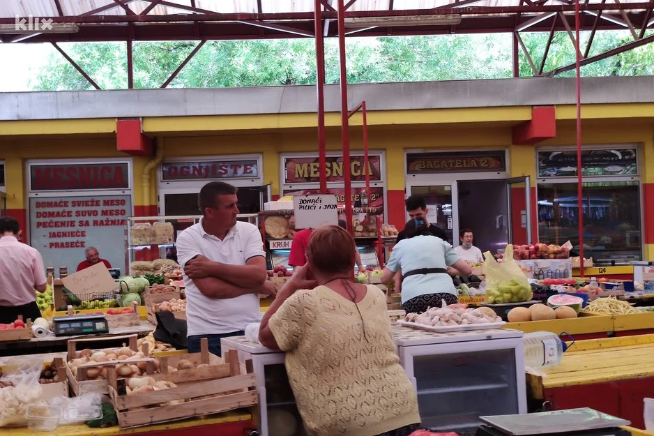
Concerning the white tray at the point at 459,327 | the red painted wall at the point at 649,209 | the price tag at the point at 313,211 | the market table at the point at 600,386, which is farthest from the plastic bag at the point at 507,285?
the red painted wall at the point at 649,209

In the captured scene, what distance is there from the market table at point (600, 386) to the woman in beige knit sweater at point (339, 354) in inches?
38.3

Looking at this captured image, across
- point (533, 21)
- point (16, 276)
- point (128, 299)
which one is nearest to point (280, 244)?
point (128, 299)

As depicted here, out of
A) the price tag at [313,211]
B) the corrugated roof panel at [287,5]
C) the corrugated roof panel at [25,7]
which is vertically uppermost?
the corrugated roof panel at [287,5]

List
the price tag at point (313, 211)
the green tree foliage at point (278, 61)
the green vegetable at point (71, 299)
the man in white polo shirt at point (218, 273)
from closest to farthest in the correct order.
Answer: the man in white polo shirt at point (218, 273) < the price tag at point (313, 211) < the green vegetable at point (71, 299) < the green tree foliage at point (278, 61)

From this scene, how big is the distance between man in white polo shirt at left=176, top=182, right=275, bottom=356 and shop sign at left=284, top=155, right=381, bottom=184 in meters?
9.46

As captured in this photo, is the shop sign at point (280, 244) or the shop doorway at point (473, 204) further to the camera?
the shop doorway at point (473, 204)

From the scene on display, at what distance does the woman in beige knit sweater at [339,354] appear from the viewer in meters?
3.17

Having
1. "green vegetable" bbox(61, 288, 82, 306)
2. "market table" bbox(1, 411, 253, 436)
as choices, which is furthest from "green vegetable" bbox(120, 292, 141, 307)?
"market table" bbox(1, 411, 253, 436)

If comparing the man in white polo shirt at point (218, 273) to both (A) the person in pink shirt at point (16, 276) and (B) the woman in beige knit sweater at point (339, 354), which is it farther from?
(A) the person in pink shirt at point (16, 276)

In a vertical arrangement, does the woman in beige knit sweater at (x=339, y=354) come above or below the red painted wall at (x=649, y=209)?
below

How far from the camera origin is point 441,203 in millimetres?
14117

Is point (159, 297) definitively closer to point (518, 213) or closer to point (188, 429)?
point (188, 429)

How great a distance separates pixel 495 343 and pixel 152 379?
1.66 metres

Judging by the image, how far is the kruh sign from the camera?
1365cm
